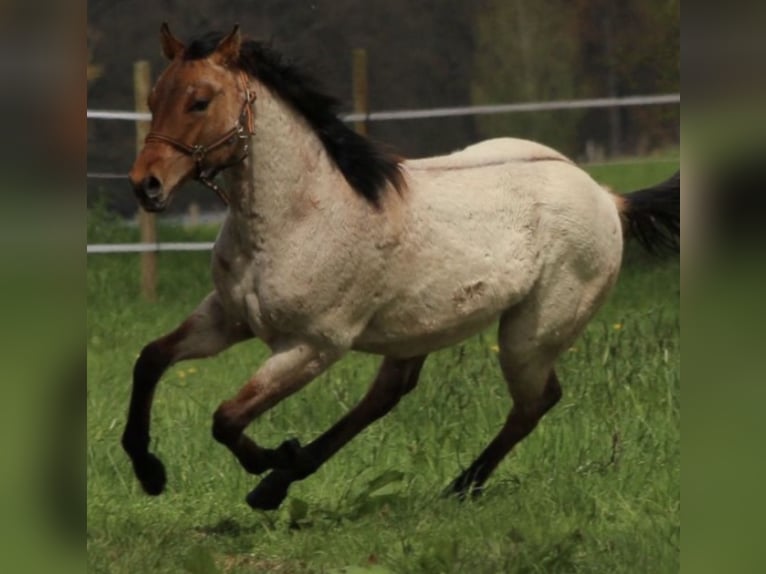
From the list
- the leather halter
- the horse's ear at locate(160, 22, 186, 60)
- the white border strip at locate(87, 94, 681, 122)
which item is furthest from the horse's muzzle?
the white border strip at locate(87, 94, 681, 122)

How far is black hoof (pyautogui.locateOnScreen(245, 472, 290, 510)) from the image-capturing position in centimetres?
464

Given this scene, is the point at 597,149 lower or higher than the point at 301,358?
higher

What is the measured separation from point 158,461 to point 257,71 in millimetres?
1179

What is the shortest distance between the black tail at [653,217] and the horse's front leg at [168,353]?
141 cm

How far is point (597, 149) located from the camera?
4.88 metres

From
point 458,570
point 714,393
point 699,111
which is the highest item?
point 699,111

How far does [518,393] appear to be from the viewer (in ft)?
16.0

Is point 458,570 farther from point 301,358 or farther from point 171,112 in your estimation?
point 171,112

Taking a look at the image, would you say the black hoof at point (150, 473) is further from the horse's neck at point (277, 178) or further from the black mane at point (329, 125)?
the black mane at point (329, 125)

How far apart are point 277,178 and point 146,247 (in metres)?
2.29

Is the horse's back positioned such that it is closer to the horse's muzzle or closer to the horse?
the horse

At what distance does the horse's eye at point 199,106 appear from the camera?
4.04 metres

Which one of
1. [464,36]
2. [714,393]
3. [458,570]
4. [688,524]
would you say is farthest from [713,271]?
[464,36]

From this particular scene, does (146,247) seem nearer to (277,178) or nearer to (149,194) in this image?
(277,178)
